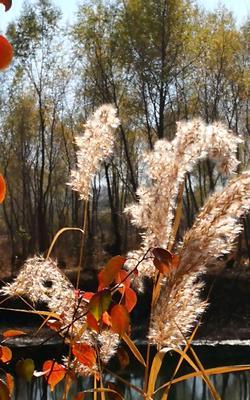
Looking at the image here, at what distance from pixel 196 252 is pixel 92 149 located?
26 centimetres

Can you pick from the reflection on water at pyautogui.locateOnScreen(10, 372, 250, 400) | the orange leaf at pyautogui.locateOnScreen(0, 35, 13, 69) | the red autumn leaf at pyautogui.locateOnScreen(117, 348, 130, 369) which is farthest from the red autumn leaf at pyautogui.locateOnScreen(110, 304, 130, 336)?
the reflection on water at pyautogui.locateOnScreen(10, 372, 250, 400)

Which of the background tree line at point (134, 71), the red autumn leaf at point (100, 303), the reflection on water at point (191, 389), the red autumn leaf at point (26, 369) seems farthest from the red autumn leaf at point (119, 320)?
the background tree line at point (134, 71)

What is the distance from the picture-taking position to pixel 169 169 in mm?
1112

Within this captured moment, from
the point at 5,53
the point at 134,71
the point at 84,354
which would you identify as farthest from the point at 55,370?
the point at 134,71

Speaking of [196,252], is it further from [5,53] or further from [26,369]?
[5,53]

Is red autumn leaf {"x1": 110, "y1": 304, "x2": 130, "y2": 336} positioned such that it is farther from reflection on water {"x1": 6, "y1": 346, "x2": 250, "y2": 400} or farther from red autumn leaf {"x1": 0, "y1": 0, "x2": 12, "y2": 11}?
reflection on water {"x1": 6, "y1": 346, "x2": 250, "y2": 400}

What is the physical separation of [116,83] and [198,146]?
689 inches

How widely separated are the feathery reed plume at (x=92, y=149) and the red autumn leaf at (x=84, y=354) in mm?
226

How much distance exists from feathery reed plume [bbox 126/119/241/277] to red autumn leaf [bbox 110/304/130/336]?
151 millimetres

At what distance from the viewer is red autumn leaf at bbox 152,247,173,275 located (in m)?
0.98

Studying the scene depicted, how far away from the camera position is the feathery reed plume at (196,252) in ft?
3.23

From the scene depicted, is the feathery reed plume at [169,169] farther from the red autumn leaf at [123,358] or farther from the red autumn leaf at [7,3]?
the red autumn leaf at [7,3]

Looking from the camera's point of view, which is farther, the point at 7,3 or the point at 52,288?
the point at 52,288

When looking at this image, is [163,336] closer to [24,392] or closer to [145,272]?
[145,272]
